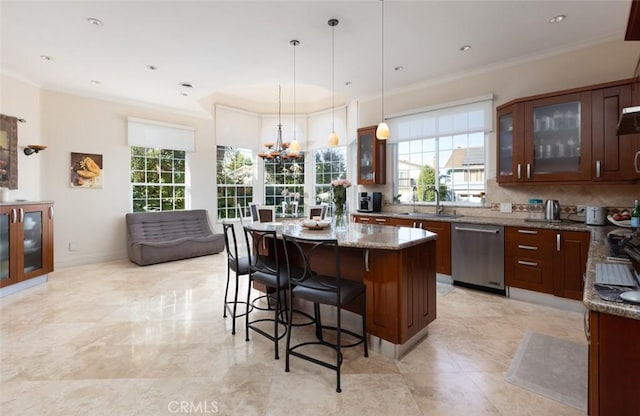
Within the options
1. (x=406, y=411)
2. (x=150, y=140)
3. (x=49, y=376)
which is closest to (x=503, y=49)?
(x=406, y=411)

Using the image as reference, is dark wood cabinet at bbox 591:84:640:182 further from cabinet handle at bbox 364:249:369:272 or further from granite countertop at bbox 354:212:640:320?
cabinet handle at bbox 364:249:369:272

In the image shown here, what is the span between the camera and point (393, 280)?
2.26 metres

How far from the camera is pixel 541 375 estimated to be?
6.88 ft

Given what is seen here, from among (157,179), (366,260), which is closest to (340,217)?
(366,260)

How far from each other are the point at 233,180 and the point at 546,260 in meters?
5.88

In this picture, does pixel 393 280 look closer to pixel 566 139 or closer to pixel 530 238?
pixel 530 238

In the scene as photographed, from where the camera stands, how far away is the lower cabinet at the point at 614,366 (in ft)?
3.40

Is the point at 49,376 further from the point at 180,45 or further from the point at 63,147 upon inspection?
the point at 63,147

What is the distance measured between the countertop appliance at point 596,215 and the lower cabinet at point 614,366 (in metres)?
2.94

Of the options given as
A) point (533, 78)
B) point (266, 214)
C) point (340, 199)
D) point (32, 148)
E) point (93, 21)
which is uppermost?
point (93, 21)

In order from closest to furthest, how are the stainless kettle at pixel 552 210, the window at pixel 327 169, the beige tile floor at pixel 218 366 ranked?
the beige tile floor at pixel 218 366, the stainless kettle at pixel 552 210, the window at pixel 327 169

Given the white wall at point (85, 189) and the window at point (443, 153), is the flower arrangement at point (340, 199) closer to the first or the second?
the window at point (443, 153)

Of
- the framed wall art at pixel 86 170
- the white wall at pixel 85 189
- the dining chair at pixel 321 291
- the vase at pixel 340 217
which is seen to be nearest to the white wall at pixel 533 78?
the vase at pixel 340 217

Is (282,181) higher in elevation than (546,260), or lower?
higher
